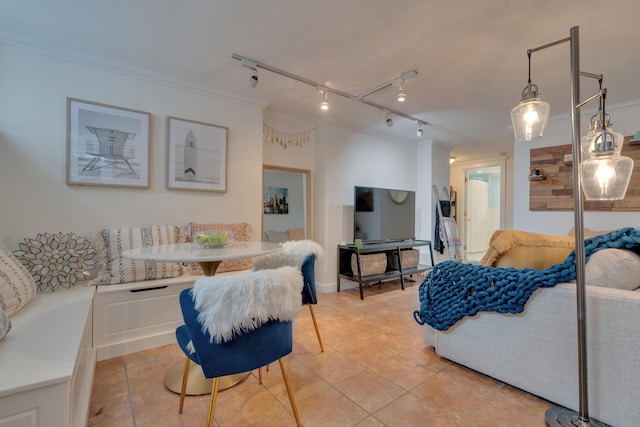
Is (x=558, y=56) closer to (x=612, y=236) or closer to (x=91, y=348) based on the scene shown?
(x=612, y=236)

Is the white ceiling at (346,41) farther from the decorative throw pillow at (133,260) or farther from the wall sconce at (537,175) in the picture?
the decorative throw pillow at (133,260)

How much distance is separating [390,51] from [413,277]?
385 centimetres

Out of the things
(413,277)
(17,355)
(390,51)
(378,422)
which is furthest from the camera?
(413,277)

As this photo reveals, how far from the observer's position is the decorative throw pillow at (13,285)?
168 centimetres

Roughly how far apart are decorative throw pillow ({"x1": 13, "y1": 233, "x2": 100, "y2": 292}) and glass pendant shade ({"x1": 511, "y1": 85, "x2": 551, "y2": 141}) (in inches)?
129

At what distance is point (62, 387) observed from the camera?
1.16 metres

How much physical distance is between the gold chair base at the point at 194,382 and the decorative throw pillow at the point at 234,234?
3.43 ft

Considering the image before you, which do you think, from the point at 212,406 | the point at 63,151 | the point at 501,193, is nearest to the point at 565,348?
the point at 212,406

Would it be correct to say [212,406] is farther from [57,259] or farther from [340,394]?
[57,259]

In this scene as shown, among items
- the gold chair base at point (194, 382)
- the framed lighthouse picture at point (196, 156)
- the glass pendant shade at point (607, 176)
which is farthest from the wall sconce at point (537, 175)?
the gold chair base at point (194, 382)

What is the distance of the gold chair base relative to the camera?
181 cm

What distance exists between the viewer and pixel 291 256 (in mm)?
2189

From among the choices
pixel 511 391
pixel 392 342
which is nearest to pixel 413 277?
pixel 392 342

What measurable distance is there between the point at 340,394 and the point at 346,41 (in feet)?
8.24
